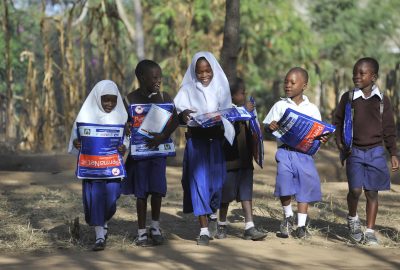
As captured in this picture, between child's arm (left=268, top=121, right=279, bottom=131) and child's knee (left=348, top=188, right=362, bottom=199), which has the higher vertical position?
child's arm (left=268, top=121, right=279, bottom=131)

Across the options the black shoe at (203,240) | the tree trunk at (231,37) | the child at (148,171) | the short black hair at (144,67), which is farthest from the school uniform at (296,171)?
the tree trunk at (231,37)

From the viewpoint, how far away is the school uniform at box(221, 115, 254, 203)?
7.05 metres

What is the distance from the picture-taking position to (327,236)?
23.8 ft

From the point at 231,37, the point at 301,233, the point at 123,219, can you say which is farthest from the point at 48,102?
the point at 301,233

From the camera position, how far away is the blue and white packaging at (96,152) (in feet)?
21.3

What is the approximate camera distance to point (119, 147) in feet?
21.6

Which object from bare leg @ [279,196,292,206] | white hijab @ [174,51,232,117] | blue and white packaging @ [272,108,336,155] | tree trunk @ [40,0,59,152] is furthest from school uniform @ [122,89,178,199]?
tree trunk @ [40,0,59,152]

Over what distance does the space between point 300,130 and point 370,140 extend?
1.91ft

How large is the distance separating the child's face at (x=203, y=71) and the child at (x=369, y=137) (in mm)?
1168

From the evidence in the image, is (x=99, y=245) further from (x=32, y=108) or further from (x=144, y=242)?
(x=32, y=108)

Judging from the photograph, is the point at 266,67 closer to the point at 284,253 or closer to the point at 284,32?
the point at 284,32

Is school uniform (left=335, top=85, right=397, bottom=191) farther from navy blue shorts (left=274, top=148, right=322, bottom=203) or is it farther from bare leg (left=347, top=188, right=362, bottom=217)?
navy blue shorts (left=274, top=148, right=322, bottom=203)

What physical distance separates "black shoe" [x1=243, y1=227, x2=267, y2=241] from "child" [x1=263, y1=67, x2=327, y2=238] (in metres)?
0.28

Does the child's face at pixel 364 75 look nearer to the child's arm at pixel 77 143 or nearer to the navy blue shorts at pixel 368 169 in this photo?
the navy blue shorts at pixel 368 169
